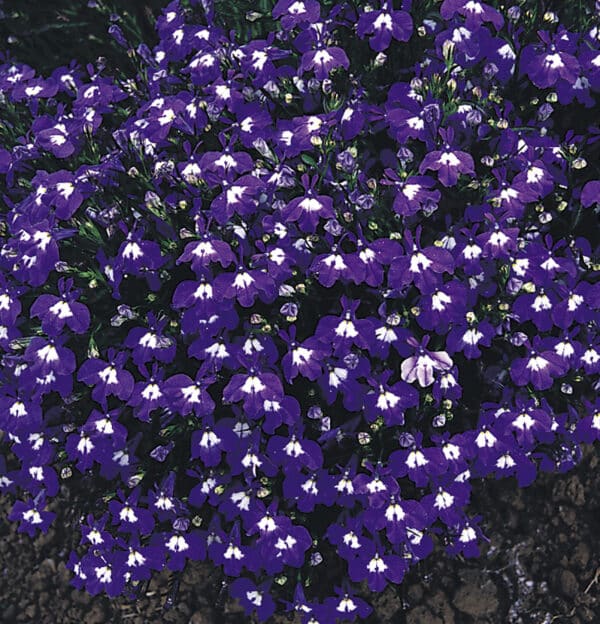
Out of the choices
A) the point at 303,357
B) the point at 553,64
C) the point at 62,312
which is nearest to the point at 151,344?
the point at 62,312

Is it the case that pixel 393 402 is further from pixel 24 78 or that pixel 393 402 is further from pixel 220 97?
pixel 24 78

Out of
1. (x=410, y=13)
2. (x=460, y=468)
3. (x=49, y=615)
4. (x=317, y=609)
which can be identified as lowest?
(x=49, y=615)

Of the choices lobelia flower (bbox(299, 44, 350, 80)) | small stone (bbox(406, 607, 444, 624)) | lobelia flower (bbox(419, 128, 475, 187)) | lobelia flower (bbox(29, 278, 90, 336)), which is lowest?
small stone (bbox(406, 607, 444, 624))

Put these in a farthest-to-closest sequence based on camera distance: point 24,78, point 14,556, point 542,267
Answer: point 14,556
point 24,78
point 542,267

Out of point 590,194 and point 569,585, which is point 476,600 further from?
point 590,194

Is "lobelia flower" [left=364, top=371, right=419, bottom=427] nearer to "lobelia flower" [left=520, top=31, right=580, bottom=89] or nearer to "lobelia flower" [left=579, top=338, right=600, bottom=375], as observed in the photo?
"lobelia flower" [left=579, top=338, right=600, bottom=375]

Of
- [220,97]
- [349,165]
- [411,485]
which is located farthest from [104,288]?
[411,485]

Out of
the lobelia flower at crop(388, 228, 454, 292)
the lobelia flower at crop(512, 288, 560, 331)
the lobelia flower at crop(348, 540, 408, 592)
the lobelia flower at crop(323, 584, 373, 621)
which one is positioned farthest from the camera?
the lobelia flower at crop(323, 584, 373, 621)

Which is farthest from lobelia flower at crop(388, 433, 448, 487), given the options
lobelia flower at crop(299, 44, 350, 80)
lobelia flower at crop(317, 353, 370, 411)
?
lobelia flower at crop(299, 44, 350, 80)

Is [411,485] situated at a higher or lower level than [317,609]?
higher
